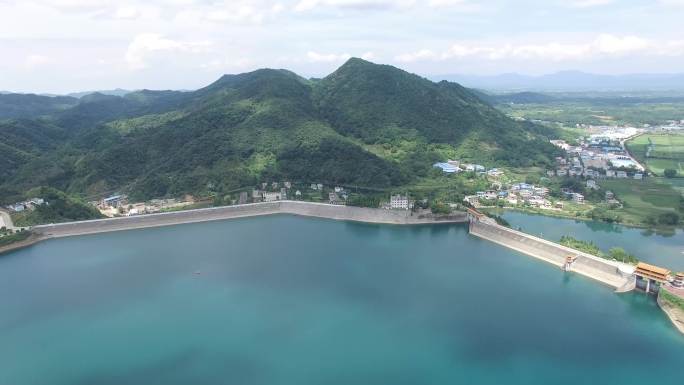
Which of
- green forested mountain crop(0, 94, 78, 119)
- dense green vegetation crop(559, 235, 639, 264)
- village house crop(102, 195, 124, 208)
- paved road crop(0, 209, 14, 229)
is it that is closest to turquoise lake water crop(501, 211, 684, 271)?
dense green vegetation crop(559, 235, 639, 264)

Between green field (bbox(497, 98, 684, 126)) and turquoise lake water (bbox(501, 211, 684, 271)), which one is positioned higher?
green field (bbox(497, 98, 684, 126))

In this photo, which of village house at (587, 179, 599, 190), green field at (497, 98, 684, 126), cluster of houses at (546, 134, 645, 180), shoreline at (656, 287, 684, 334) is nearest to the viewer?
shoreline at (656, 287, 684, 334)

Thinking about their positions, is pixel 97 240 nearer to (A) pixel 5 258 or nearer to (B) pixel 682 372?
(A) pixel 5 258

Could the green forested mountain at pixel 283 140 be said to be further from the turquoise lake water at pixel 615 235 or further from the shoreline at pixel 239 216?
the turquoise lake water at pixel 615 235

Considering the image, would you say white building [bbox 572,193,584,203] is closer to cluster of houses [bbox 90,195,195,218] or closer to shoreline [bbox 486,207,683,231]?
shoreline [bbox 486,207,683,231]

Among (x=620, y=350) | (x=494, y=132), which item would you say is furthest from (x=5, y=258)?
(x=494, y=132)

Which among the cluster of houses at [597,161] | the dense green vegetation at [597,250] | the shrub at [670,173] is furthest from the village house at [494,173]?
the dense green vegetation at [597,250]
